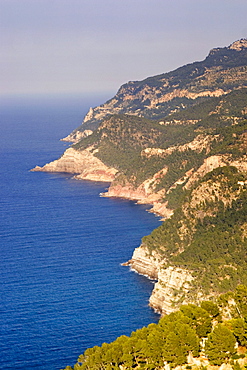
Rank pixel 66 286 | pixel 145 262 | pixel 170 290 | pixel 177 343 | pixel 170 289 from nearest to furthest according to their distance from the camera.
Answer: pixel 177 343
pixel 170 290
pixel 170 289
pixel 66 286
pixel 145 262

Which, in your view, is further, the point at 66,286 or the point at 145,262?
the point at 145,262

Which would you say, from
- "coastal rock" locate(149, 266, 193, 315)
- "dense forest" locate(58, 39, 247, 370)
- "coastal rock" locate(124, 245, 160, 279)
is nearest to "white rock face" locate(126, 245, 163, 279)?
"coastal rock" locate(124, 245, 160, 279)

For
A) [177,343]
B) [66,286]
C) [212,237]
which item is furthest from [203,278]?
[177,343]

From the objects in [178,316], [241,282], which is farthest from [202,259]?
[178,316]

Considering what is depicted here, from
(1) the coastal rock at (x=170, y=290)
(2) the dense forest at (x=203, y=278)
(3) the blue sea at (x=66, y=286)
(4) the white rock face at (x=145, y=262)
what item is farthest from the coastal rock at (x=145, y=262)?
(1) the coastal rock at (x=170, y=290)

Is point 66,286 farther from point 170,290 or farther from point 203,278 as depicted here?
point 203,278

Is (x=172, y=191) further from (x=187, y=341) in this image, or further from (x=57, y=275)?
(x=187, y=341)

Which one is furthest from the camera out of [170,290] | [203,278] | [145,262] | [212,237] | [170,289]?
[145,262]

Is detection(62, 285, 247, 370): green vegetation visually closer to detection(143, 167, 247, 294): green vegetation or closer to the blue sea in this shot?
the blue sea
